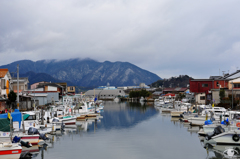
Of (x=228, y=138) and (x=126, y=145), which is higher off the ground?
(x=228, y=138)

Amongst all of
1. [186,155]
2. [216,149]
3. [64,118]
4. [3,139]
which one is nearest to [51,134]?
[64,118]

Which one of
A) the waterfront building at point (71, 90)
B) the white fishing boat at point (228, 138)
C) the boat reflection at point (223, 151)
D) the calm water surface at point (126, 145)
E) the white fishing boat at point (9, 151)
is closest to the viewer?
the white fishing boat at point (9, 151)

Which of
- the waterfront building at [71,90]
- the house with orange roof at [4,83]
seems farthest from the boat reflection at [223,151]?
the waterfront building at [71,90]

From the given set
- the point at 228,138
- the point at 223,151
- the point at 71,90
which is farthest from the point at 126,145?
the point at 71,90

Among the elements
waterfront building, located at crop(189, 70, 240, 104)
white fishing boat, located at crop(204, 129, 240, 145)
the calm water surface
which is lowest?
the calm water surface

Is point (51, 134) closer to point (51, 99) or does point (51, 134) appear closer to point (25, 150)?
point (25, 150)

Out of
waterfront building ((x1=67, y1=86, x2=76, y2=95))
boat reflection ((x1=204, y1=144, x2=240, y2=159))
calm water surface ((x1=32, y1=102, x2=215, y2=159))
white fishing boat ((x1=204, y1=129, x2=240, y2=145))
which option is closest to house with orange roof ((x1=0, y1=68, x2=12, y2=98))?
calm water surface ((x1=32, y1=102, x2=215, y2=159))

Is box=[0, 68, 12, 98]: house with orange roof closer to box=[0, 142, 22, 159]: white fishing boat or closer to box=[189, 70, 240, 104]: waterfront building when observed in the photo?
box=[0, 142, 22, 159]: white fishing boat

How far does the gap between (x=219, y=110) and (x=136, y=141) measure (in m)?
17.1

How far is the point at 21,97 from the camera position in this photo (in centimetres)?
5847

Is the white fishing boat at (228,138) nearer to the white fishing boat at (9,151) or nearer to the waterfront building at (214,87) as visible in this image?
the white fishing boat at (9,151)

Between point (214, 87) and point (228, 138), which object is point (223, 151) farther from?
point (214, 87)

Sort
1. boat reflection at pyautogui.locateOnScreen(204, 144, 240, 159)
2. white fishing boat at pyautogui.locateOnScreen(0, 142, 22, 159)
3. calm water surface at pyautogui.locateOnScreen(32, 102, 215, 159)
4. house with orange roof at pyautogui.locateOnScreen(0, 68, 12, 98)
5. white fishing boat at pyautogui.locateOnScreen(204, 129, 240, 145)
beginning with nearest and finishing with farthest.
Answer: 1. white fishing boat at pyautogui.locateOnScreen(0, 142, 22, 159)
2. boat reflection at pyautogui.locateOnScreen(204, 144, 240, 159)
3. calm water surface at pyautogui.locateOnScreen(32, 102, 215, 159)
4. white fishing boat at pyautogui.locateOnScreen(204, 129, 240, 145)
5. house with orange roof at pyautogui.locateOnScreen(0, 68, 12, 98)

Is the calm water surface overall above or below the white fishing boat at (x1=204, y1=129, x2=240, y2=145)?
below
